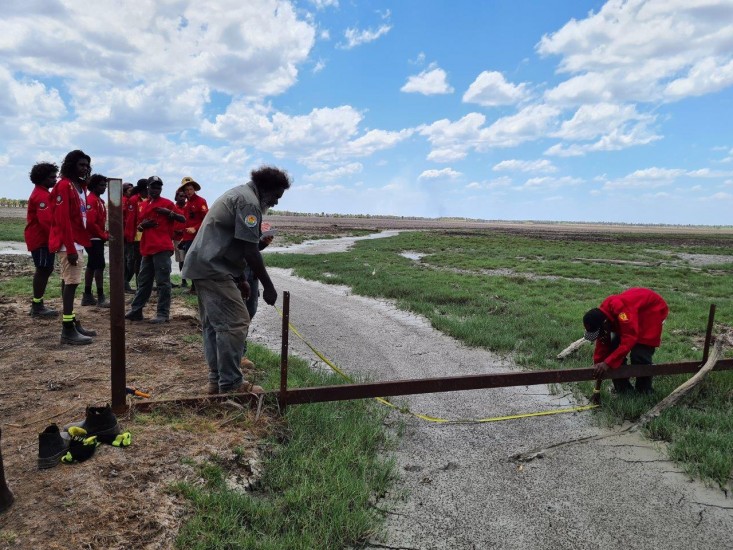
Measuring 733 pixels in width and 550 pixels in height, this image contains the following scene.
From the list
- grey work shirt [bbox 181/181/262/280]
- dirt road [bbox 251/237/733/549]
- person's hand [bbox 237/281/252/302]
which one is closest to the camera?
dirt road [bbox 251/237/733/549]

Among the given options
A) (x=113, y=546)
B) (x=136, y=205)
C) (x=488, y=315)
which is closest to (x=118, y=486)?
(x=113, y=546)

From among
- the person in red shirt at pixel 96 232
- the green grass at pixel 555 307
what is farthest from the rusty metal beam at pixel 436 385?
the person in red shirt at pixel 96 232

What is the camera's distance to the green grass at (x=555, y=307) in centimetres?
487

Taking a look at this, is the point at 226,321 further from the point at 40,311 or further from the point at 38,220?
the point at 40,311

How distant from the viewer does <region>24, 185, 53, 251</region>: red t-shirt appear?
6.88 m

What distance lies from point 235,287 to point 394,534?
7.55ft

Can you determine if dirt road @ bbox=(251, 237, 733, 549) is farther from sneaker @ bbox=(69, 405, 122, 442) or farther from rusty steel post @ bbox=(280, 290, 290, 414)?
sneaker @ bbox=(69, 405, 122, 442)

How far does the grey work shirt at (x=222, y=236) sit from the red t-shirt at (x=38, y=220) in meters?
3.95

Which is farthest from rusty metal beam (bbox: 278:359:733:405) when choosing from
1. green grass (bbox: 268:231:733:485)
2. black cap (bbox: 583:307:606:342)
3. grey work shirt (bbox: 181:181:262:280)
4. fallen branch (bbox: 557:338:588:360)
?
fallen branch (bbox: 557:338:588:360)

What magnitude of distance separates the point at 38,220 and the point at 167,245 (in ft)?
5.55

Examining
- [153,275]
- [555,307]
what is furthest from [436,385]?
[555,307]

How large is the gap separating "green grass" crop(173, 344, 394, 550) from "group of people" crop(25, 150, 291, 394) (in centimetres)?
75

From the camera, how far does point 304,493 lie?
136 inches

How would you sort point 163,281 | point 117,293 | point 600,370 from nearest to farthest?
point 117,293
point 600,370
point 163,281
